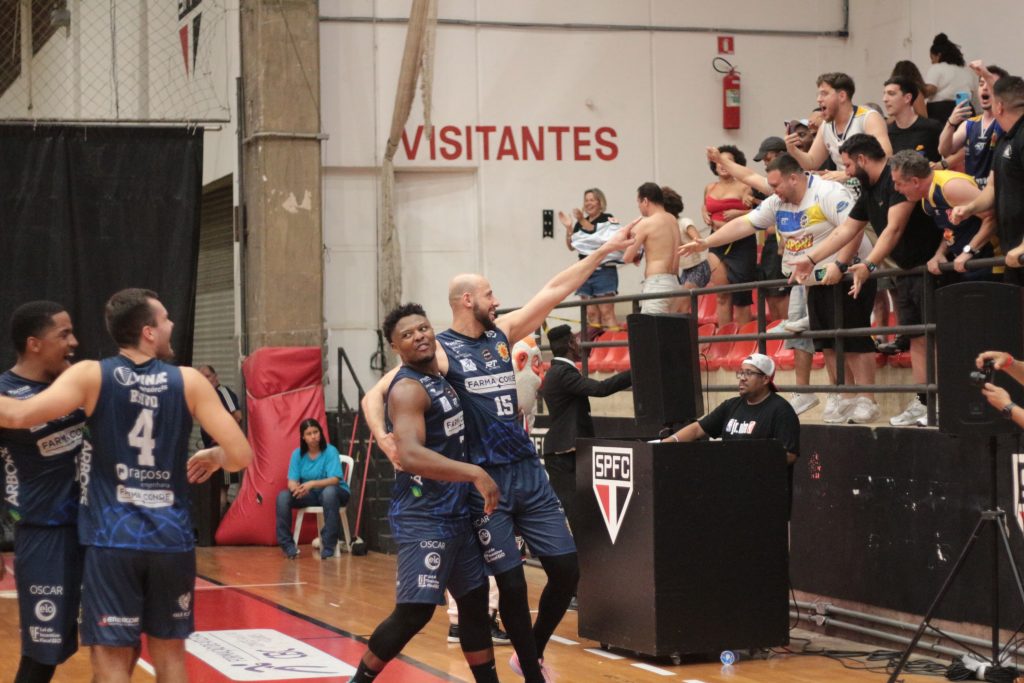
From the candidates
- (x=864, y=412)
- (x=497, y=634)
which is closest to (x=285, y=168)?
(x=497, y=634)

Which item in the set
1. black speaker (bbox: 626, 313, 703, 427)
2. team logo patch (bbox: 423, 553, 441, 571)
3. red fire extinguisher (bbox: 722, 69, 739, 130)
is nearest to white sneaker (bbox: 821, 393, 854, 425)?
black speaker (bbox: 626, 313, 703, 427)

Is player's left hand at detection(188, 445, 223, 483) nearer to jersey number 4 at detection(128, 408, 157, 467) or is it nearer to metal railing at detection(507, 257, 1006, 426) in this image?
jersey number 4 at detection(128, 408, 157, 467)

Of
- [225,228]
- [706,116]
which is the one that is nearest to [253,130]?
[225,228]

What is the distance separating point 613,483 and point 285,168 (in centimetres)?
821

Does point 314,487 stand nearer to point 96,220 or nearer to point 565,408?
point 96,220

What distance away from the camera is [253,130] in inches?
614

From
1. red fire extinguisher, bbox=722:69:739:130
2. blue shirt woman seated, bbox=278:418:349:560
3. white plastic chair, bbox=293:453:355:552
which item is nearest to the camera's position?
blue shirt woman seated, bbox=278:418:349:560

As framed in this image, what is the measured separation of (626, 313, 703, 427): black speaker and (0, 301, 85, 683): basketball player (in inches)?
152

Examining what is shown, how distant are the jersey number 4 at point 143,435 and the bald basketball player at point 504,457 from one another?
1.64 m

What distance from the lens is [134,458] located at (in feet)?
15.9

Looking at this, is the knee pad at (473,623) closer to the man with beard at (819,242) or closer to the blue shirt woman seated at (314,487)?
the man with beard at (819,242)

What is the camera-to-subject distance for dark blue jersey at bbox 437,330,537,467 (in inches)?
258

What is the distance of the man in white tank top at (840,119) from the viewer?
10.2 m

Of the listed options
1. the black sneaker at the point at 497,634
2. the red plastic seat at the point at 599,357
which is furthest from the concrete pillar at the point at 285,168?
the black sneaker at the point at 497,634
